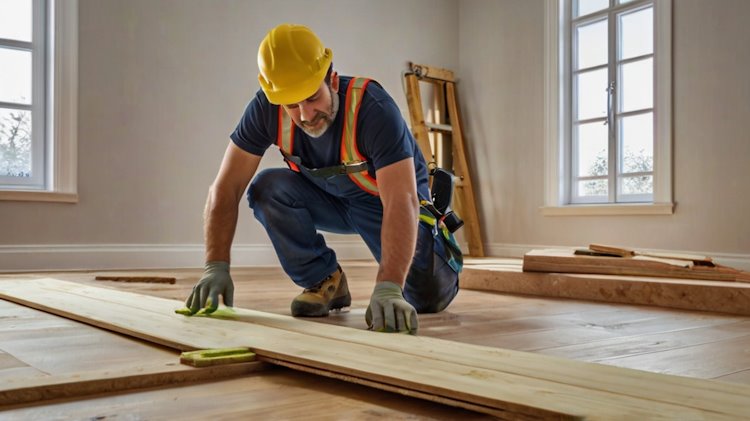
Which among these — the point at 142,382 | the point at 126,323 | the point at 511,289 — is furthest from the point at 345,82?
the point at 511,289

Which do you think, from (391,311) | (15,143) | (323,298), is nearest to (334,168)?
(323,298)

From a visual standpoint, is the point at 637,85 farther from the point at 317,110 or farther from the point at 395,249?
the point at 395,249

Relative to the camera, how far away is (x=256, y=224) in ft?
18.4

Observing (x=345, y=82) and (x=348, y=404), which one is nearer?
(x=348, y=404)

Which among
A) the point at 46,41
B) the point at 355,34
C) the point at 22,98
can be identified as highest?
the point at 355,34

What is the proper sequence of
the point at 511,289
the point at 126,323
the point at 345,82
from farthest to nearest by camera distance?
the point at 511,289, the point at 345,82, the point at 126,323

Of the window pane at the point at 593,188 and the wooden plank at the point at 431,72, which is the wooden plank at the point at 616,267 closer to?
the window pane at the point at 593,188

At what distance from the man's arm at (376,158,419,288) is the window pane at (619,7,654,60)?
13.2 ft

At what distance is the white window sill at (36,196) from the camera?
4548 mm

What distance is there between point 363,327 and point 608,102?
13.6 ft

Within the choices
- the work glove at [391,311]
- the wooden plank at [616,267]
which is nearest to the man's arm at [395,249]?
the work glove at [391,311]

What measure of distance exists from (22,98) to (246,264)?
77.3 inches

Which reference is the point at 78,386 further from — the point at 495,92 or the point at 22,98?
the point at 495,92

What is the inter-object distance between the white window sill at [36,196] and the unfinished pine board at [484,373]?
3.21 m
